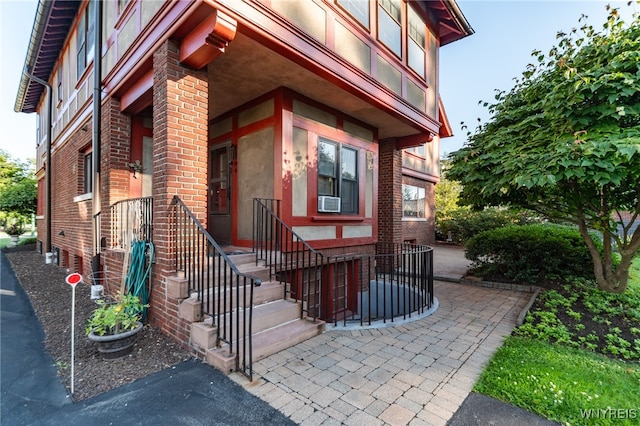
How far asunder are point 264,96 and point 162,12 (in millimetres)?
1954

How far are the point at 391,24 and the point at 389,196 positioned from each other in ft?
13.5

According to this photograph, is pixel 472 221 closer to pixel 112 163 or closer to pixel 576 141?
pixel 576 141

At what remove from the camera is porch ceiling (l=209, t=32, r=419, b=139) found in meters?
4.06

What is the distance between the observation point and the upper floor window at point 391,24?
594 cm

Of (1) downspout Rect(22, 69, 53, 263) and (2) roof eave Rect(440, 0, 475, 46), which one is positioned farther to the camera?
(1) downspout Rect(22, 69, 53, 263)

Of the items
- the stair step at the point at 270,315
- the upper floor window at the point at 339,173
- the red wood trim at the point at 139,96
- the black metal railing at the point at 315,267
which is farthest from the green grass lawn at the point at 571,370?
the red wood trim at the point at 139,96

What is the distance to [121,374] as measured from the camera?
287 cm

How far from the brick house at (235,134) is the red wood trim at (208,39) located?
0.07 ft

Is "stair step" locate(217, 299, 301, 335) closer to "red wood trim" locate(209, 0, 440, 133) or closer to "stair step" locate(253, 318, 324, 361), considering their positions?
"stair step" locate(253, 318, 324, 361)

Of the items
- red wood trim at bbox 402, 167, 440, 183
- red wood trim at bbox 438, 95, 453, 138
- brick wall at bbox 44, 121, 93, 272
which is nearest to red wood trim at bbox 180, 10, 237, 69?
brick wall at bbox 44, 121, 93, 272

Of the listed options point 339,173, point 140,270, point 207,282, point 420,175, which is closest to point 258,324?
point 207,282

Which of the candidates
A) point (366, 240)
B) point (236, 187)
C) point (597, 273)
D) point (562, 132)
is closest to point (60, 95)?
point (236, 187)

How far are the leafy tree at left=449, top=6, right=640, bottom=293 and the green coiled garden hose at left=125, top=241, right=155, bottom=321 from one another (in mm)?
5453

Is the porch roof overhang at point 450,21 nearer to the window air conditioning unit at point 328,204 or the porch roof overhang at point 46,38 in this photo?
the window air conditioning unit at point 328,204
